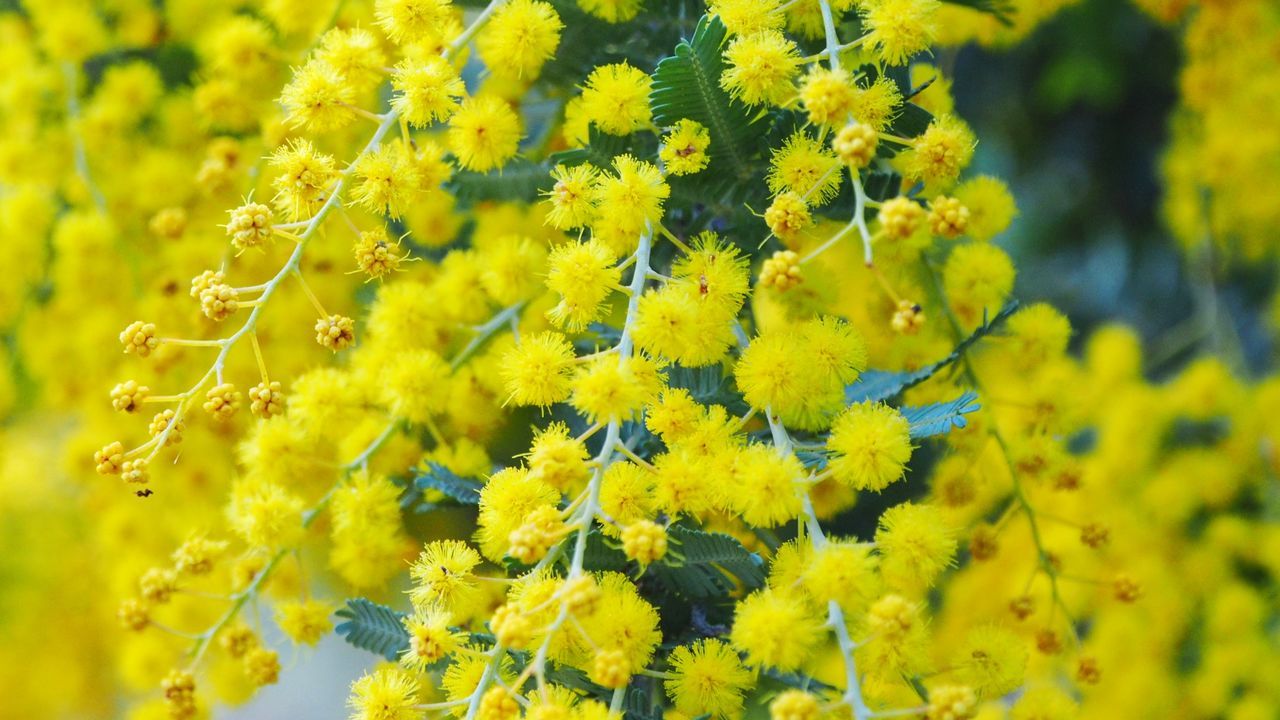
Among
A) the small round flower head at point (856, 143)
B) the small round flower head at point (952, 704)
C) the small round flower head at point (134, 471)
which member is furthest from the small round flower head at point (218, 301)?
the small round flower head at point (952, 704)

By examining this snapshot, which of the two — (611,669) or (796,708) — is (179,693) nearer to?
(611,669)

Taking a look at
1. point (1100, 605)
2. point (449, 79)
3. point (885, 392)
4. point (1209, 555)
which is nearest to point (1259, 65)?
point (1209, 555)

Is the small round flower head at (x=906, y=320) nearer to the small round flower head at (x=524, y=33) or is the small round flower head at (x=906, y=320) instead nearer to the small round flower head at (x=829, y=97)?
the small round flower head at (x=829, y=97)

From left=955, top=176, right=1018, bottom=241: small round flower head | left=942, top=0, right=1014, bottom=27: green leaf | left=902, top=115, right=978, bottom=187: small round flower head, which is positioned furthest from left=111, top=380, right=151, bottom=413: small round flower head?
left=942, top=0, right=1014, bottom=27: green leaf

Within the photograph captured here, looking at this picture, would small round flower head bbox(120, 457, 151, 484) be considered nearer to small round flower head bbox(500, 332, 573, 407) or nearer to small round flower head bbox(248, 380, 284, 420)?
small round flower head bbox(248, 380, 284, 420)

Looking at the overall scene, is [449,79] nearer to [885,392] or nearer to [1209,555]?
[885,392]

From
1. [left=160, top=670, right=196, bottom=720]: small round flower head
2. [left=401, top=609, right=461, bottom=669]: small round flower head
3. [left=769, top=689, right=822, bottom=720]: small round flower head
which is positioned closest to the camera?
[left=769, top=689, right=822, bottom=720]: small round flower head

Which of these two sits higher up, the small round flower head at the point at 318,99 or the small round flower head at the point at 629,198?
the small round flower head at the point at 318,99
